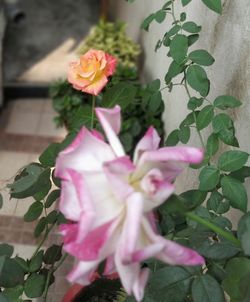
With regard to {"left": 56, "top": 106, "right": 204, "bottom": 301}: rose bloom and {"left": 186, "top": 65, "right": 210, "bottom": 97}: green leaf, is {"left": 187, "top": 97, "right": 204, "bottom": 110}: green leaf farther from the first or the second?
{"left": 56, "top": 106, "right": 204, "bottom": 301}: rose bloom

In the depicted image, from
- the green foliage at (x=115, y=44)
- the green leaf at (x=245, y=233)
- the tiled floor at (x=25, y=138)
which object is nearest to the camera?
the green leaf at (x=245, y=233)

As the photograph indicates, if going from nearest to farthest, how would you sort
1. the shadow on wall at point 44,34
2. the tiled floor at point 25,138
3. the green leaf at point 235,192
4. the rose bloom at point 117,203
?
the rose bloom at point 117,203
the green leaf at point 235,192
the tiled floor at point 25,138
the shadow on wall at point 44,34

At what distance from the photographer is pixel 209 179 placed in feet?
2.54

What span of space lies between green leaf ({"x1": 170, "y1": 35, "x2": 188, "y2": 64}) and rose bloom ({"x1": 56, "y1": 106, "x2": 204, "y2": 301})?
387 millimetres

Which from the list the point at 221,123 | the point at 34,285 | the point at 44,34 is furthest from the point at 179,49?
the point at 44,34

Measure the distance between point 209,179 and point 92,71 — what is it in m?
0.27

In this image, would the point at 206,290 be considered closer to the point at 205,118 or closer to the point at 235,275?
the point at 235,275

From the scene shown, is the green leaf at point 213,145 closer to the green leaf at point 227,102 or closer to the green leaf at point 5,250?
the green leaf at point 227,102

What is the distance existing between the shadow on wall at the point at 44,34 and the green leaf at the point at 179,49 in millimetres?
1894

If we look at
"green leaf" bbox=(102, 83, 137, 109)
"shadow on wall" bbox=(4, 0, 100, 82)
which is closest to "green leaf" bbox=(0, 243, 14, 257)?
"green leaf" bbox=(102, 83, 137, 109)

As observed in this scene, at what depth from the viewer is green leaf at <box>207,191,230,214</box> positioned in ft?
2.66

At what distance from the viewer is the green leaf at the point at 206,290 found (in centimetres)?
68

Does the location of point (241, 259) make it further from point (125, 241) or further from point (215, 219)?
point (125, 241)

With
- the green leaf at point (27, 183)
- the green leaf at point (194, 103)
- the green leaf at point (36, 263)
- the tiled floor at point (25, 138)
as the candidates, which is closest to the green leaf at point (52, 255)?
the green leaf at point (36, 263)
